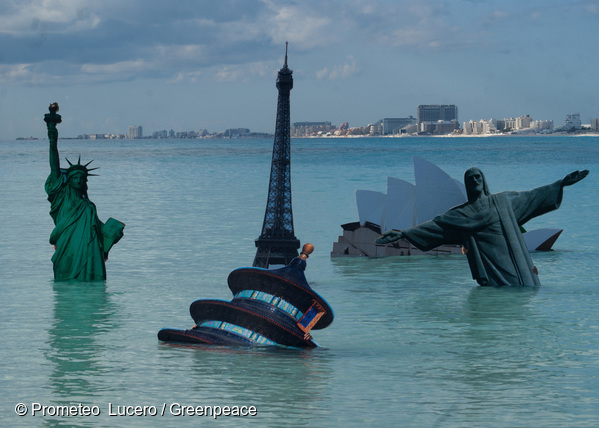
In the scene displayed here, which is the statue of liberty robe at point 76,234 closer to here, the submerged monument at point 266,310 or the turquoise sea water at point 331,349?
the turquoise sea water at point 331,349

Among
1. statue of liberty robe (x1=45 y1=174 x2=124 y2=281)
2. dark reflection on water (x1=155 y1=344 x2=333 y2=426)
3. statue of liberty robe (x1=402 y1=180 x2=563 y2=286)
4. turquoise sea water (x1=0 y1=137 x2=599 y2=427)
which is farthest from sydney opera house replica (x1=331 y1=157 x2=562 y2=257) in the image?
dark reflection on water (x1=155 y1=344 x2=333 y2=426)

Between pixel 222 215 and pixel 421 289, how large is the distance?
29.5 metres

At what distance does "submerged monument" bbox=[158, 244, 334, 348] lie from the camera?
45.9 ft

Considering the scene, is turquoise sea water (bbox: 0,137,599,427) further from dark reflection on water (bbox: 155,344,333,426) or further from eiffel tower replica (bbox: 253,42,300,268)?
eiffel tower replica (bbox: 253,42,300,268)

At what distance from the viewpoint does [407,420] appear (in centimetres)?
1250

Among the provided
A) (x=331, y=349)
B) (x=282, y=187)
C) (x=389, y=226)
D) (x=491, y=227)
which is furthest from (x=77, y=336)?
(x=282, y=187)

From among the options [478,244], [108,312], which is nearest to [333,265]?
[478,244]

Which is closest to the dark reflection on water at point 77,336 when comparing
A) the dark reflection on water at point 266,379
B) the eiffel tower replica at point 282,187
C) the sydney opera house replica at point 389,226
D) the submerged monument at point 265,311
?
the dark reflection on water at point 266,379

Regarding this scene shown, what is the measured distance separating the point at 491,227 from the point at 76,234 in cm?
889

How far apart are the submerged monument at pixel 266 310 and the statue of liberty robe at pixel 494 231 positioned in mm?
8072

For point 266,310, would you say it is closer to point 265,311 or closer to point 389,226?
point 265,311

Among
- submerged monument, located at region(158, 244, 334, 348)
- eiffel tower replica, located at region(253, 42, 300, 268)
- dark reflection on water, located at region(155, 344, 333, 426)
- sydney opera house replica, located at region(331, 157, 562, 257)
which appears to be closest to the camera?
dark reflection on water, located at region(155, 344, 333, 426)

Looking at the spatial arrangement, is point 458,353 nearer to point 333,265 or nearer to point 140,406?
point 140,406

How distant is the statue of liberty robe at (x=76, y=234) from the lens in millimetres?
23250
